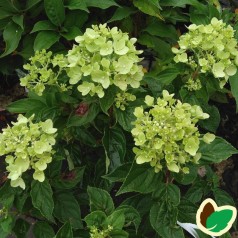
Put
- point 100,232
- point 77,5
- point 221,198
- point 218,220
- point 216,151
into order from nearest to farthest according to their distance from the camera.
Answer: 1. point 218,220
2. point 100,232
3. point 216,151
4. point 221,198
5. point 77,5

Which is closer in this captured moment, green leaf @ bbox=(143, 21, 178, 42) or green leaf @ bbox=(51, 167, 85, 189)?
green leaf @ bbox=(51, 167, 85, 189)

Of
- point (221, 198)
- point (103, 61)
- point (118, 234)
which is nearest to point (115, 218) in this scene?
point (118, 234)

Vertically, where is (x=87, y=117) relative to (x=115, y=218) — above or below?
above

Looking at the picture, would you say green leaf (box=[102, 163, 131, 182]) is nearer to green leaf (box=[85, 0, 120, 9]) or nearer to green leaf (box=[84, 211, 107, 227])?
green leaf (box=[84, 211, 107, 227])

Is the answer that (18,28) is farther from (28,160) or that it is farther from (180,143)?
(180,143)

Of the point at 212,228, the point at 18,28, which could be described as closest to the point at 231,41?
the point at 212,228

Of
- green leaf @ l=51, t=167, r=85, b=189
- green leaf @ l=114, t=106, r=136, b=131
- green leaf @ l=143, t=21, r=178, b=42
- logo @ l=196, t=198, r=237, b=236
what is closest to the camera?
logo @ l=196, t=198, r=237, b=236

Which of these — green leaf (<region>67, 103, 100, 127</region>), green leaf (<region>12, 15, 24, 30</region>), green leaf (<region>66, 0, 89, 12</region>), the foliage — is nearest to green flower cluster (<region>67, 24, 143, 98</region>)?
the foliage

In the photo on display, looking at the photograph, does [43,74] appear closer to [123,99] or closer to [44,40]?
[123,99]
